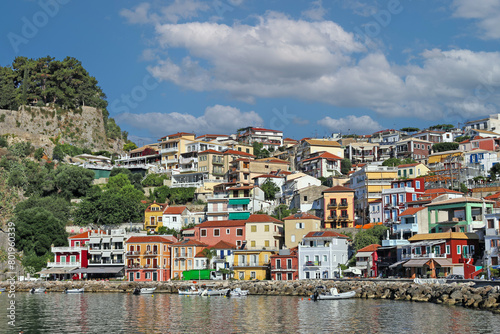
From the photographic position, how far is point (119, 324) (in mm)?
38188

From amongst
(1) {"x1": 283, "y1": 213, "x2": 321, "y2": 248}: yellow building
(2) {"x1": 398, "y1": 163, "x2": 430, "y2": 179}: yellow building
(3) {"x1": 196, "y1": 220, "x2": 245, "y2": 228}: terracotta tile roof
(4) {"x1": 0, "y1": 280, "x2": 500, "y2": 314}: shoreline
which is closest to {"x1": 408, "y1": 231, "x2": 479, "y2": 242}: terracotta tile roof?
(4) {"x1": 0, "y1": 280, "x2": 500, "y2": 314}: shoreline

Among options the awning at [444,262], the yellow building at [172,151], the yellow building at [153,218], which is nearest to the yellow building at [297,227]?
the awning at [444,262]

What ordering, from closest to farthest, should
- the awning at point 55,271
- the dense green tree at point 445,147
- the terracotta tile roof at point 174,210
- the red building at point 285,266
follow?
the red building at point 285,266
the awning at point 55,271
the terracotta tile roof at point 174,210
the dense green tree at point 445,147

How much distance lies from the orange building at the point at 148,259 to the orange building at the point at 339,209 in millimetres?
18892

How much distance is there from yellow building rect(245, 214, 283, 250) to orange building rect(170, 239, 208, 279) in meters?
5.35

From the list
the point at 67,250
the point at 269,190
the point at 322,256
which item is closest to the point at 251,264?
the point at 322,256

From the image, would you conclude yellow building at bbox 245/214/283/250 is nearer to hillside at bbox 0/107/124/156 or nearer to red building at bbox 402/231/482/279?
red building at bbox 402/231/482/279

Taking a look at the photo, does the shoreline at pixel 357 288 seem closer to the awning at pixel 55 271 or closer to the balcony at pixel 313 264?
the awning at pixel 55 271

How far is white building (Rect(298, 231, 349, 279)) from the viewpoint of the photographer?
59.8 m

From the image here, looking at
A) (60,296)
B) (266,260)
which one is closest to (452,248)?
(266,260)

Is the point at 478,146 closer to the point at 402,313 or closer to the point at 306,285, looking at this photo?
the point at 306,285

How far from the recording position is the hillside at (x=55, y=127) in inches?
4181

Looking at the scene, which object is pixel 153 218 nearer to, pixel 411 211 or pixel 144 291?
pixel 144 291

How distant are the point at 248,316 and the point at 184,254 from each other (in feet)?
89.4
